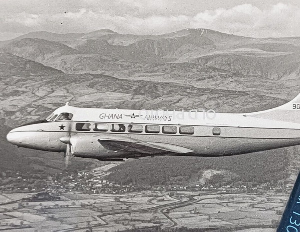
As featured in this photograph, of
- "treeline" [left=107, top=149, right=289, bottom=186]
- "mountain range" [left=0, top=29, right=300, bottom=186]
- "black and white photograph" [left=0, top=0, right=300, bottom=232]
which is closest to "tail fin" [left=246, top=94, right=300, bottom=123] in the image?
"black and white photograph" [left=0, top=0, right=300, bottom=232]

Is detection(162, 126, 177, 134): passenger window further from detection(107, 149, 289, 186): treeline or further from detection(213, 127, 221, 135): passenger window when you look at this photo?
detection(107, 149, 289, 186): treeline

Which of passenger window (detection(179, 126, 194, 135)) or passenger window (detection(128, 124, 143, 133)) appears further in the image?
passenger window (detection(179, 126, 194, 135))

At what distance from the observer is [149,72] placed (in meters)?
74.7

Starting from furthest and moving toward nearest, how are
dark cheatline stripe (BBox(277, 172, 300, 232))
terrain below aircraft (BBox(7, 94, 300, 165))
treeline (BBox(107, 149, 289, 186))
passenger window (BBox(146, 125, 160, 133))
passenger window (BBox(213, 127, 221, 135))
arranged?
treeline (BBox(107, 149, 289, 186)) → passenger window (BBox(213, 127, 221, 135)) → passenger window (BBox(146, 125, 160, 133)) → terrain below aircraft (BBox(7, 94, 300, 165)) → dark cheatline stripe (BBox(277, 172, 300, 232))

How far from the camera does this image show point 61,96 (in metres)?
60.7

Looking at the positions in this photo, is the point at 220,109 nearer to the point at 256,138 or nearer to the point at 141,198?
the point at 141,198

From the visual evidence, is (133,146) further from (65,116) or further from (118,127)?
(65,116)

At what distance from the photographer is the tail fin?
2417 centimetres

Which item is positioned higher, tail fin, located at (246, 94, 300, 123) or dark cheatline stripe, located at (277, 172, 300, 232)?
tail fin, located at (246, 94, 300, 123)

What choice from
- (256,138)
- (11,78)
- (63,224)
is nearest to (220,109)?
(63,224)

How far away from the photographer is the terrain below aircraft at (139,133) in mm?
22125

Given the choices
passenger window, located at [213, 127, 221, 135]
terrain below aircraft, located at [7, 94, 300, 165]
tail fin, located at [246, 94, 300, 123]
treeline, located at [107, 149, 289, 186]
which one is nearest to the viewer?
terrain below aircraft, located at [7, 94, 300, 165]

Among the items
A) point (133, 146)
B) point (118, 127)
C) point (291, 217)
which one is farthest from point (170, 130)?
point (291, 217)

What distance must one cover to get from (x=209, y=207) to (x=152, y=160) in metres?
9.38
